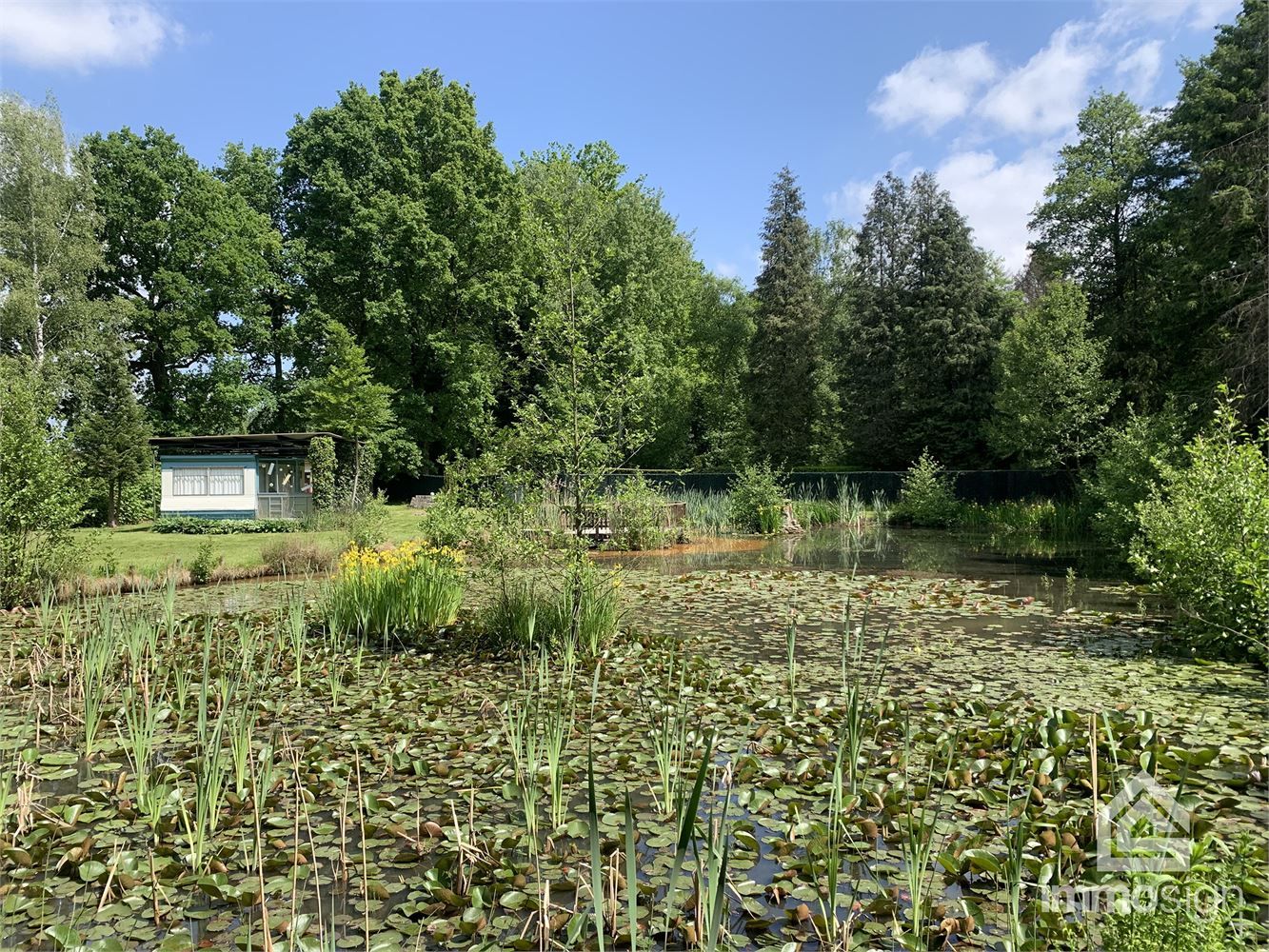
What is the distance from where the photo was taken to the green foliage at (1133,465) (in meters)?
12.8

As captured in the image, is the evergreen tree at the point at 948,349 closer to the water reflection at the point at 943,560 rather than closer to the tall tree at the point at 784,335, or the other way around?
the tall tree at the point at 784,335

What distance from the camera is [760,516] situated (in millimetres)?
20609

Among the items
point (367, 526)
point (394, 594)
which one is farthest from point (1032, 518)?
point (394, 594)

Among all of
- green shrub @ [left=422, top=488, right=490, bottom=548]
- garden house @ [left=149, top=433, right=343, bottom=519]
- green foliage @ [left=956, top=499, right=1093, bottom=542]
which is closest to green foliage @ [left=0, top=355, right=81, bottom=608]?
green shrub @ [left=422, top=488, right=490, bottom=548]

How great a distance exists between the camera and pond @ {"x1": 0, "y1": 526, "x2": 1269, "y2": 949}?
2.74 metres

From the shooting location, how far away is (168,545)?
15664 millimetres

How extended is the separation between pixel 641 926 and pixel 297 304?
32.1 metres

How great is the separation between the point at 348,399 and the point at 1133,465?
21897 mm

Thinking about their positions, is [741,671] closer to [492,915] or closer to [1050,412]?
[492,915]

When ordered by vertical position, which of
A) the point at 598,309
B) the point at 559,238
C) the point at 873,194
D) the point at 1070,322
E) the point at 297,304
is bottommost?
the point at 598,309

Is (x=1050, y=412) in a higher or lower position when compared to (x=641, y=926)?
higher

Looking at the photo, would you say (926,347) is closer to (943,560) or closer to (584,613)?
(943,560)

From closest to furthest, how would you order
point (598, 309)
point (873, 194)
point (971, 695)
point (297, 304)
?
point (971, 695) < point (598, 309) < point (297, 304) < point (873, 194)

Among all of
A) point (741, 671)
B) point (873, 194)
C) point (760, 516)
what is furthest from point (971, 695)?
point (873, 194)
